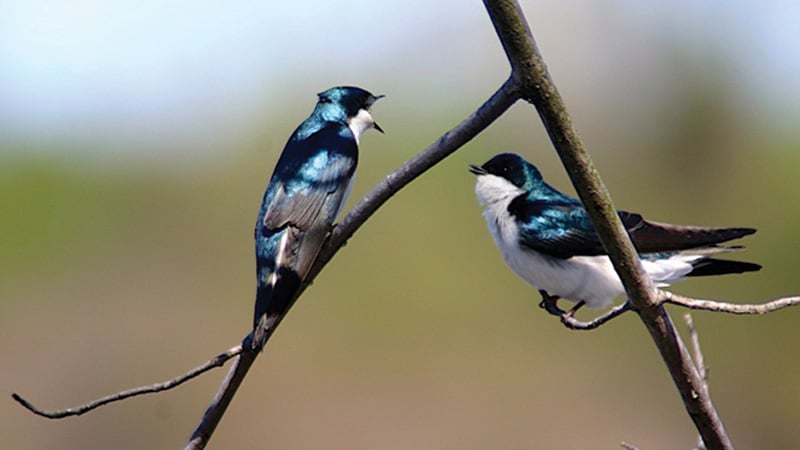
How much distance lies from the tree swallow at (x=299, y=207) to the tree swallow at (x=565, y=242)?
0.60m

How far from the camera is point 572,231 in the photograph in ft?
12.0

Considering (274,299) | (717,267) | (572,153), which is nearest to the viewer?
(572,153)

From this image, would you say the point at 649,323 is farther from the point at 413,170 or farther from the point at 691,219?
the point at 691,219

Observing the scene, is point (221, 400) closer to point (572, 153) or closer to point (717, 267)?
point (572, 153)

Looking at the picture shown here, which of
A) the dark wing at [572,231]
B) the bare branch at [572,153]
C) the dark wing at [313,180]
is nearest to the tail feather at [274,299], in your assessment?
the dark wing at [313,180]

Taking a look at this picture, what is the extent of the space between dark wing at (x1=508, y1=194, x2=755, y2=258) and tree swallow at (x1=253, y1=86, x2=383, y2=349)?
2.15ft

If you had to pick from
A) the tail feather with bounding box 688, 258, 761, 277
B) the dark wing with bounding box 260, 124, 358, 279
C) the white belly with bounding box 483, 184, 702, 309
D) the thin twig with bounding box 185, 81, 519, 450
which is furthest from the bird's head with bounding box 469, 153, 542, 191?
the thin twig with bounding box 185, 81, 519, 450

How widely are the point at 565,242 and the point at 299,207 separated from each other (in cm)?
97

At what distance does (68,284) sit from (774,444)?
7.25 meters

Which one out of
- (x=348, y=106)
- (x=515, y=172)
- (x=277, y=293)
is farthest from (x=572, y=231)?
(x=277, y=293)

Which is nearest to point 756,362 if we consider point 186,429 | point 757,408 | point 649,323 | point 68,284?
point 757,408

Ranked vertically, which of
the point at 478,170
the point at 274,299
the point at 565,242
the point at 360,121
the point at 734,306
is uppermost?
the point at 360,121

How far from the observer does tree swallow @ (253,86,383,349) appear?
2783 mm

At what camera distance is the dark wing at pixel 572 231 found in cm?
331
